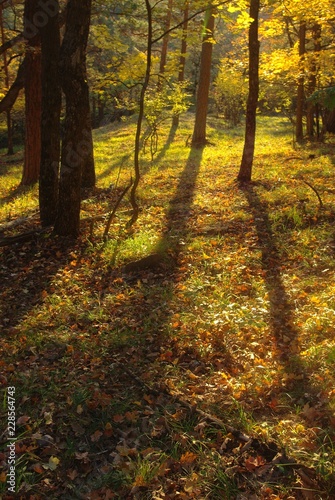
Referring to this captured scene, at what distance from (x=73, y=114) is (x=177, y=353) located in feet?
15.8

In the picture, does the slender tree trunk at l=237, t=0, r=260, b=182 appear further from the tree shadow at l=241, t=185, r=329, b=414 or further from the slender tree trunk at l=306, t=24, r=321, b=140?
the slender tree trunk at l=306, t=24, r=321, b=140

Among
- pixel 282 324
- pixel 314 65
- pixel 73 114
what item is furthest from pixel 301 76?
pixel 282 324

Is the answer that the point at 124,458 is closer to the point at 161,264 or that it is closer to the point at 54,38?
the point at 161,264

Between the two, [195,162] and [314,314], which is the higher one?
[195,162]

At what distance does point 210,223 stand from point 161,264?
2.02 metres

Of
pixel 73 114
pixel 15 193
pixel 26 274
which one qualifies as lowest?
pixel 26 274

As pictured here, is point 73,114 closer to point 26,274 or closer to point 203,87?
point 26,274

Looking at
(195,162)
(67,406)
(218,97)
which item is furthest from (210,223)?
(218,97)

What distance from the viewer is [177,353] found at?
5.03m

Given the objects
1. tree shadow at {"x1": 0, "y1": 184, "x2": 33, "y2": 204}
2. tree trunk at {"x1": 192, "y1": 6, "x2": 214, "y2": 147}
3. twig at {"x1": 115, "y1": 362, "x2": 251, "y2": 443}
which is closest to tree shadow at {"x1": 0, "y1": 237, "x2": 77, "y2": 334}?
twig at {"x1": 115, "y1": 362, "x2": 251, "y2": 443}

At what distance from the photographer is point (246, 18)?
9.20 metres

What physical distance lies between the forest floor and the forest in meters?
0.02

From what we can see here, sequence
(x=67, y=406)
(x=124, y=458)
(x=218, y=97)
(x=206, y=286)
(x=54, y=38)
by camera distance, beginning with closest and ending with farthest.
→ 1. (x=124, y=458)
2. (x=67, y=406)
3. (x=206, y=286)
4. (x=54, y=38)
5. (x=218, y=97)

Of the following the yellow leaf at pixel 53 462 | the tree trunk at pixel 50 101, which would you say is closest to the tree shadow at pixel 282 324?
the yellow leaf at pixel 53 462
